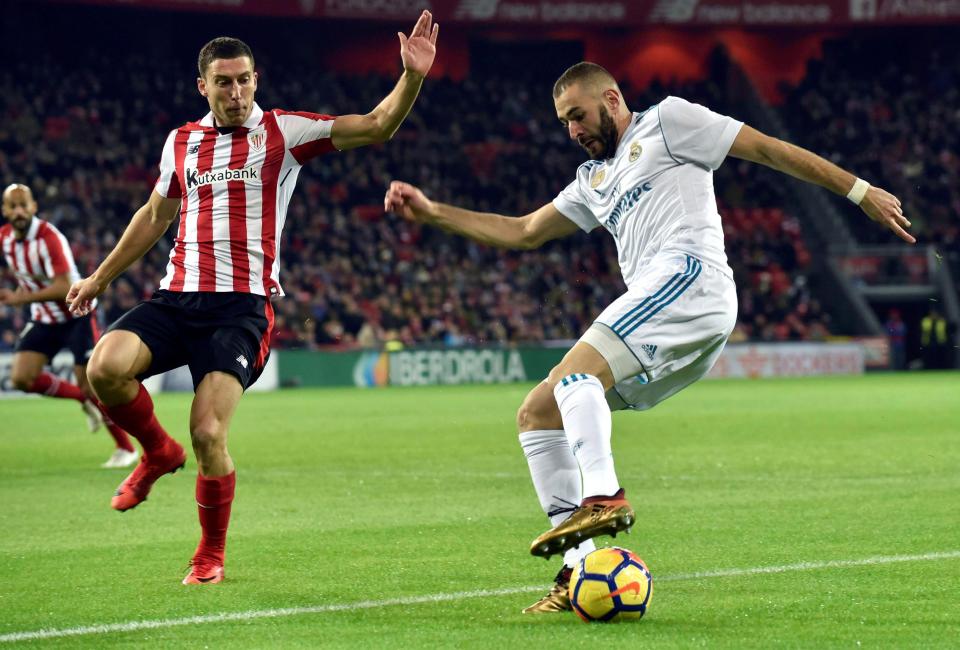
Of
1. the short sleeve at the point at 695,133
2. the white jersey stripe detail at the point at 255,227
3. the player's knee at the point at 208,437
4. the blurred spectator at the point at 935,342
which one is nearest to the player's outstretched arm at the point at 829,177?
the short sleeve at the point at 695,133

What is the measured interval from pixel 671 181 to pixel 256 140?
2.09m

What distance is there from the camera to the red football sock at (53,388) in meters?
13.5

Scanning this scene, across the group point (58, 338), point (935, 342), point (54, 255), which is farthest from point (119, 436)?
point (935, 342)

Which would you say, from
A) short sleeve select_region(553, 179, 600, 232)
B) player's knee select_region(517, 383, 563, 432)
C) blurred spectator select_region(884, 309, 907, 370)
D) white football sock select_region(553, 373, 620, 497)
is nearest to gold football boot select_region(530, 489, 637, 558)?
white football sock select_region(553, 373, 620, 497)

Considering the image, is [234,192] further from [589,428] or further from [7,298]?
[7,298]

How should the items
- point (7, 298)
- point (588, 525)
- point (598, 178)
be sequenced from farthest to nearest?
point (7, 298) → point (598, 178) → point (588, 525)

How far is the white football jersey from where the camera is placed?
6059mm

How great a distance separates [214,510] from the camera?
6727 millimetres

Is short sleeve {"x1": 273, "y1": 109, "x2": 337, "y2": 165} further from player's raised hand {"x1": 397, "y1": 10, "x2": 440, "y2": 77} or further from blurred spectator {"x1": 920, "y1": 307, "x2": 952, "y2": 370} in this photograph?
blurred spectator {"x1": 920, "y1": 307, "x2": 952, "y2": 370}

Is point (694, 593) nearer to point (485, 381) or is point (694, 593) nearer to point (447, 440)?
point (447, 440)

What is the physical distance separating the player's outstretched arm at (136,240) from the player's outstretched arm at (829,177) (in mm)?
2887

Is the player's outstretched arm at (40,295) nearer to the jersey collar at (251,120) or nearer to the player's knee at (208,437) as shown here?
the jersey collar at (251,120)

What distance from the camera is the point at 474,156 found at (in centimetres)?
3928

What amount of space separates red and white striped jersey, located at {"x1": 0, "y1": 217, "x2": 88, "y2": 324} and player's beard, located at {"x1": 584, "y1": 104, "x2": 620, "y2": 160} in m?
7.69
